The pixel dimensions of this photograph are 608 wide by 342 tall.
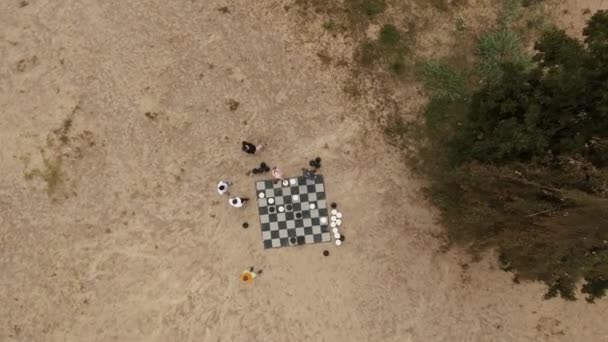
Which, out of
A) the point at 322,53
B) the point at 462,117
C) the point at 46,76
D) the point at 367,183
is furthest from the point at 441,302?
the point at 46,76

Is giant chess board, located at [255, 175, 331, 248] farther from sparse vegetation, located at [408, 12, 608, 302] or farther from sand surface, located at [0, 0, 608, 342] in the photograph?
sparse vegetation, located at [408, 12, 608, 302]

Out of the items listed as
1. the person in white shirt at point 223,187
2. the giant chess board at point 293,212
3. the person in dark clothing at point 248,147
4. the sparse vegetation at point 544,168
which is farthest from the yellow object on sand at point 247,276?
the sparse vegetation at point 544,168

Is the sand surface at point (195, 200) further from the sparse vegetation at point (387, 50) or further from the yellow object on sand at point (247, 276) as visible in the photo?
the sparse vegetation at point (387, 50)

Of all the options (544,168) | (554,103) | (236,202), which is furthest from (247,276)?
(554,103)

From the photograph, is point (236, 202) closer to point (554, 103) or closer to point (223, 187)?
point (223, 187)

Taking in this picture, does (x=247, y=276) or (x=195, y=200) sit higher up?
(x=195, y=200)

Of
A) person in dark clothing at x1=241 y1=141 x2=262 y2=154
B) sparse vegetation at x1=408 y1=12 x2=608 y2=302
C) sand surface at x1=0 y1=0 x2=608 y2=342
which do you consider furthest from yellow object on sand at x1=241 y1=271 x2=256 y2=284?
sparse vegetation at x1=408 y1=12 x2=608 y2=302
